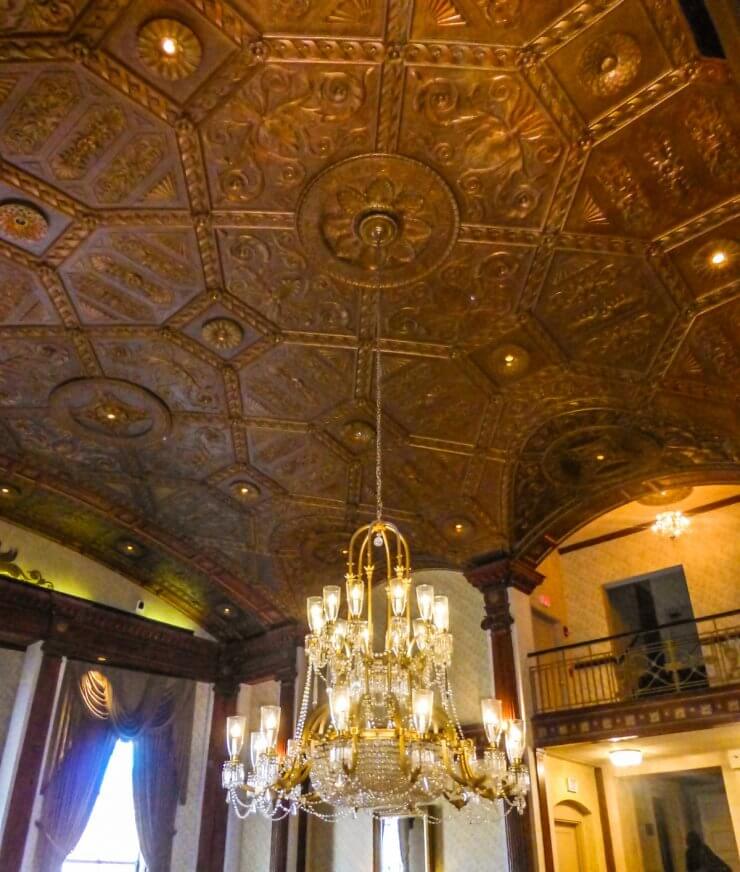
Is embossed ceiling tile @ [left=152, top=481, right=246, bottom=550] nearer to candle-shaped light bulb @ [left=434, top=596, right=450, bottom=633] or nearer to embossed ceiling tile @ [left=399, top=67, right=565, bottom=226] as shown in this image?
candle-shaped light bulb @ [left=434, top=596, right=450, bottom=633]

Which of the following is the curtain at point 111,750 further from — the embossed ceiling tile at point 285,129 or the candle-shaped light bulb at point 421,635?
the embossed ceiling tile at point 285,129

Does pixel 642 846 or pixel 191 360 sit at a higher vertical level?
pixel 191 360

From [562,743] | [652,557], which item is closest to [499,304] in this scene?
[562,743]

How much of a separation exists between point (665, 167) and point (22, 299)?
5.44 m

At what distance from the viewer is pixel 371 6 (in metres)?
4.59

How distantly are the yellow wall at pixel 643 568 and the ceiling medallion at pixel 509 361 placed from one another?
17.8 ft

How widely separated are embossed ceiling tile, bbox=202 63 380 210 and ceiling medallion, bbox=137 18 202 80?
0.36 m

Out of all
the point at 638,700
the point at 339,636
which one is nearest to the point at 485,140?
the point at 339,636

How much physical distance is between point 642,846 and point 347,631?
8.34 metres

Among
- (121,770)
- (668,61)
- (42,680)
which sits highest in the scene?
(668,61)

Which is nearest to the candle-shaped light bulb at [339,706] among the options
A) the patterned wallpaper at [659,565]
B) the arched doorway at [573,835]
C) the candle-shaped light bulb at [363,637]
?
the candle-shaped light bulb at [363,637]

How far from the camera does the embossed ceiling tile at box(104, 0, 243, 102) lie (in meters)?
Answer: 4.59

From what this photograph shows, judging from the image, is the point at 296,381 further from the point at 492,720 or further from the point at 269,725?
the point at 492,720

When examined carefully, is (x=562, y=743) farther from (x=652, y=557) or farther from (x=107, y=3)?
(x=107, y=3)
